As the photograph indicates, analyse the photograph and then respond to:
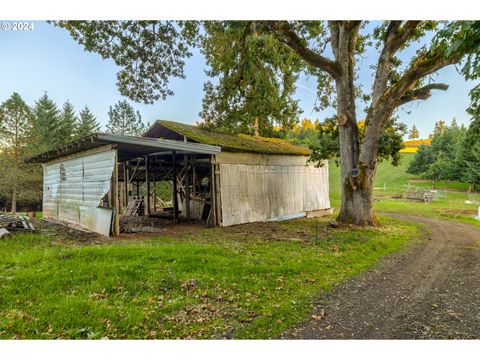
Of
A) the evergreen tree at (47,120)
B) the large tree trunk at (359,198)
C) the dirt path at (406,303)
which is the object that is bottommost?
the dirt path at (406,303)

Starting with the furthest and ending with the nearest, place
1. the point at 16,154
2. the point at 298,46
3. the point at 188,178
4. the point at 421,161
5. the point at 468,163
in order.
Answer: the point at 16,154 → the point at 421,161 → the point at 468,163 → the point at 188,178 → the point at 298,46

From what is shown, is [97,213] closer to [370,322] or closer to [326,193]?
[370,322]

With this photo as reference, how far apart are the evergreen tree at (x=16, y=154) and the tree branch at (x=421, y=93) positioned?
28.4 meters

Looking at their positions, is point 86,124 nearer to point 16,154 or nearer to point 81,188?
point 16,154

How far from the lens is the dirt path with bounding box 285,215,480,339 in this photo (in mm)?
3299

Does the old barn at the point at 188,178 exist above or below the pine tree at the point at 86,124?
below

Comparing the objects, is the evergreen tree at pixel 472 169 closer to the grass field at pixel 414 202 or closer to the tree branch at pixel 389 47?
the grass field at pixel 414 202

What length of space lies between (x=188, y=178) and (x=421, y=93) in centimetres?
1041

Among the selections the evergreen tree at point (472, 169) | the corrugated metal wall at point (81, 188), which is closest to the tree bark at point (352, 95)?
the corrugated metal wall at point (81, 188)

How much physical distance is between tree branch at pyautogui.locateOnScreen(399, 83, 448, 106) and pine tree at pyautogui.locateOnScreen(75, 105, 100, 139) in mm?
38153

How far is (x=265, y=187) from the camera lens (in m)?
12.8

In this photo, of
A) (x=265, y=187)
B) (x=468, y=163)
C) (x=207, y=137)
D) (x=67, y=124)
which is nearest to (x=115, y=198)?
(x=207, y=137)

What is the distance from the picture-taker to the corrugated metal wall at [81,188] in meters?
9.00

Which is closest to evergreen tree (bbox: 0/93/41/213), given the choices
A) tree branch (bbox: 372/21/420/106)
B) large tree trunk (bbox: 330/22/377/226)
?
large tree trunk (bbox: 330/22/377/226)
